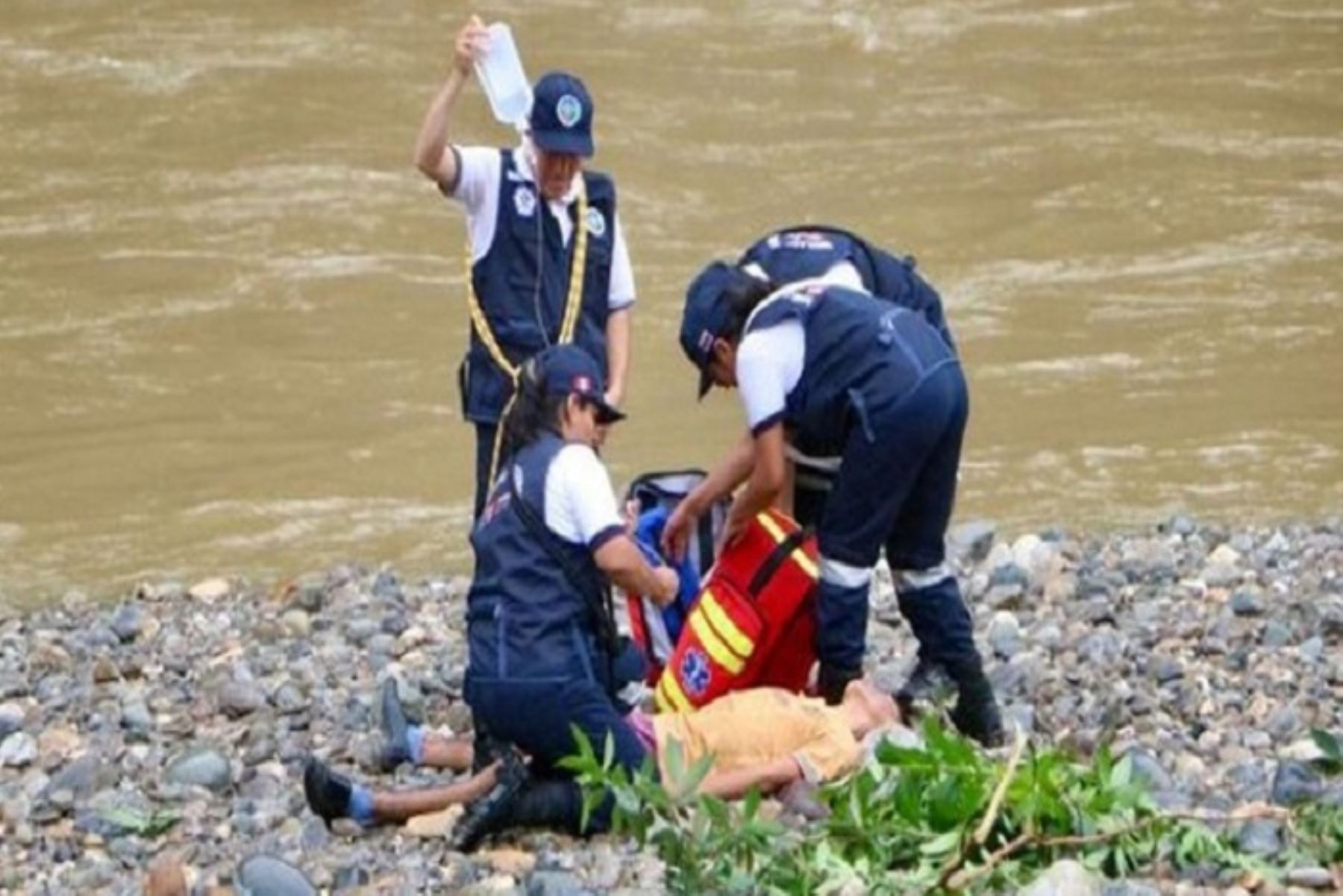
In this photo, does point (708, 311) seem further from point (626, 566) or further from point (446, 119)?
point (446, 119)

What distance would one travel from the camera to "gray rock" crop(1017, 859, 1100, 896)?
5113 millimetres

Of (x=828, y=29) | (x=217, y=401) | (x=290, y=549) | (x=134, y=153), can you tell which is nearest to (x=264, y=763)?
(x=290, y=549)

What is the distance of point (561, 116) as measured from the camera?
7312 mm

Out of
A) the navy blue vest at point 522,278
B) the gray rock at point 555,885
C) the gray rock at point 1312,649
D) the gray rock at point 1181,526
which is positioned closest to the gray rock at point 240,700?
the navy blue vest at point 522,278

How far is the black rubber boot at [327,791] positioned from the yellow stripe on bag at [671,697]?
2.89ft

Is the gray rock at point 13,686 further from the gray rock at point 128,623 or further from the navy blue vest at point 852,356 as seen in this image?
the navy blue vest at point 852,356

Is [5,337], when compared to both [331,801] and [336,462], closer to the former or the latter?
[336,462]

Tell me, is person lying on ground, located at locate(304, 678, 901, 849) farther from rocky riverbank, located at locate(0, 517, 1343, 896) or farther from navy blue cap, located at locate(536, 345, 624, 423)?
navy blue cap, located at locate(536, 345, 624, 423)

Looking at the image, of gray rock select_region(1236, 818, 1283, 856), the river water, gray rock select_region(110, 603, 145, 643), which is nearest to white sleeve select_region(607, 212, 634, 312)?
gray rock select_region(110, 603, 145, 643)

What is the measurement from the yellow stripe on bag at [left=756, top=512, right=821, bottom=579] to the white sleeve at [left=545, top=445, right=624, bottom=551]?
0.70 m

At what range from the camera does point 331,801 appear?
21.6ft

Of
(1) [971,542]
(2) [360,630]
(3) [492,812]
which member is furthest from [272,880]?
(1) [971,542]

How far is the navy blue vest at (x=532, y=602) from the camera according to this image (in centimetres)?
647

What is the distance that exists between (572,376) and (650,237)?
848cm
